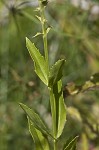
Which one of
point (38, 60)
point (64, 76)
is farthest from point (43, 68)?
point (64, 76)

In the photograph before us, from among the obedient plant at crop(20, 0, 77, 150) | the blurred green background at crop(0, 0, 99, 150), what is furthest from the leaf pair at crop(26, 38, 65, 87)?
the blurred green background at crop(0, 0, 99, 150)

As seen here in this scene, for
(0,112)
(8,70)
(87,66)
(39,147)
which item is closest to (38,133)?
(39,147)

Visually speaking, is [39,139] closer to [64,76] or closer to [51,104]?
[51,104]

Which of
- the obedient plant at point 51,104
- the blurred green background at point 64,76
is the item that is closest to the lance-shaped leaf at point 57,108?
the obedient plant at point 51,104

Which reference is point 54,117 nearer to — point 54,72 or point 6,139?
point 54,72

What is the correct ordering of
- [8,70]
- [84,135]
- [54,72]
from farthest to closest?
[8,70], [84,135], [54,72]

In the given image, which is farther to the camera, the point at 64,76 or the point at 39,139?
the point at 64,76
